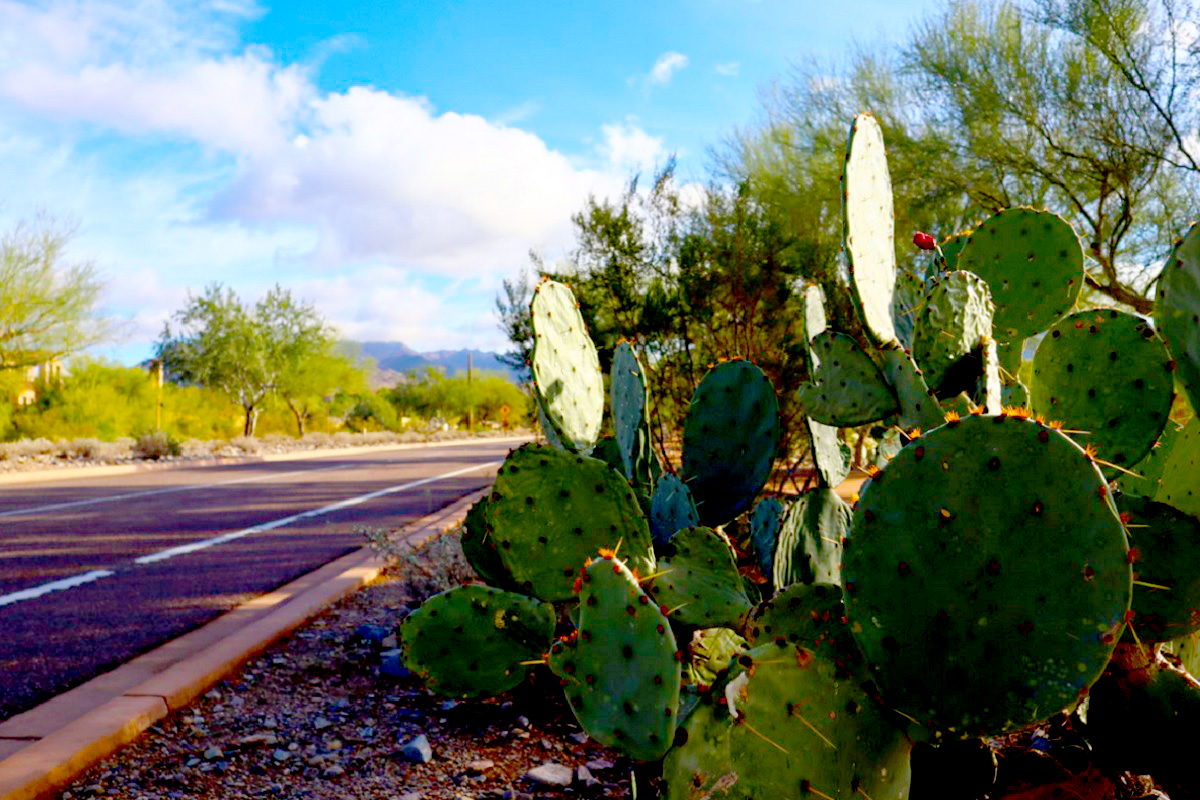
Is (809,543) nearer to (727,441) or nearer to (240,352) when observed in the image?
(727,441)

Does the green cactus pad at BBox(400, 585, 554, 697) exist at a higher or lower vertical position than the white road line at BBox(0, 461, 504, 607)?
higher

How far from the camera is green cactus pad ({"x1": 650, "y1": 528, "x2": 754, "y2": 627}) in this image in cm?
226

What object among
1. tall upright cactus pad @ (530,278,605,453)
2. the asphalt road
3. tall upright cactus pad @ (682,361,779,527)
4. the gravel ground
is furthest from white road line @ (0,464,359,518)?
tall upright cactus pad @ (682,361,779,527)

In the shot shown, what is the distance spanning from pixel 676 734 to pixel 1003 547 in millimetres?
693

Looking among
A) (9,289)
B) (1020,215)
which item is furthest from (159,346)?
(1020,215)

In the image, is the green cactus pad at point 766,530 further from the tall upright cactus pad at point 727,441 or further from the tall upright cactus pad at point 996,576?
the tall upright cactus pad at point 996,576

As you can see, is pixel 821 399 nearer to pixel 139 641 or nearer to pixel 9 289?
pixel 139 641

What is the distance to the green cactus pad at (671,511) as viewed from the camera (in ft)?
9.10

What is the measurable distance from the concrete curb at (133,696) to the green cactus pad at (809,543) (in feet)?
A: 7.57

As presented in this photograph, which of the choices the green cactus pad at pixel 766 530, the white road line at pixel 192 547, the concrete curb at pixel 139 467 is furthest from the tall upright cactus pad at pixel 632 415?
the concrete curb at pixel 139 467

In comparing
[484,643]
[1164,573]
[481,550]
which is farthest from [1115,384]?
[481,550]

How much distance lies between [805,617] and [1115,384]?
2.94 feet

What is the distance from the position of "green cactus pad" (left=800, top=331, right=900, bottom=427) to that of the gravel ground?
1.36 m

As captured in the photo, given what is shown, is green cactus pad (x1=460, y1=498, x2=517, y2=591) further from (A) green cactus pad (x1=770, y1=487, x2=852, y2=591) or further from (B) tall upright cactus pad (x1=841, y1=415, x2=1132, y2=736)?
(B) tall upright cactus pad (x1=841, y1=415, x2=1132, y2=736)
